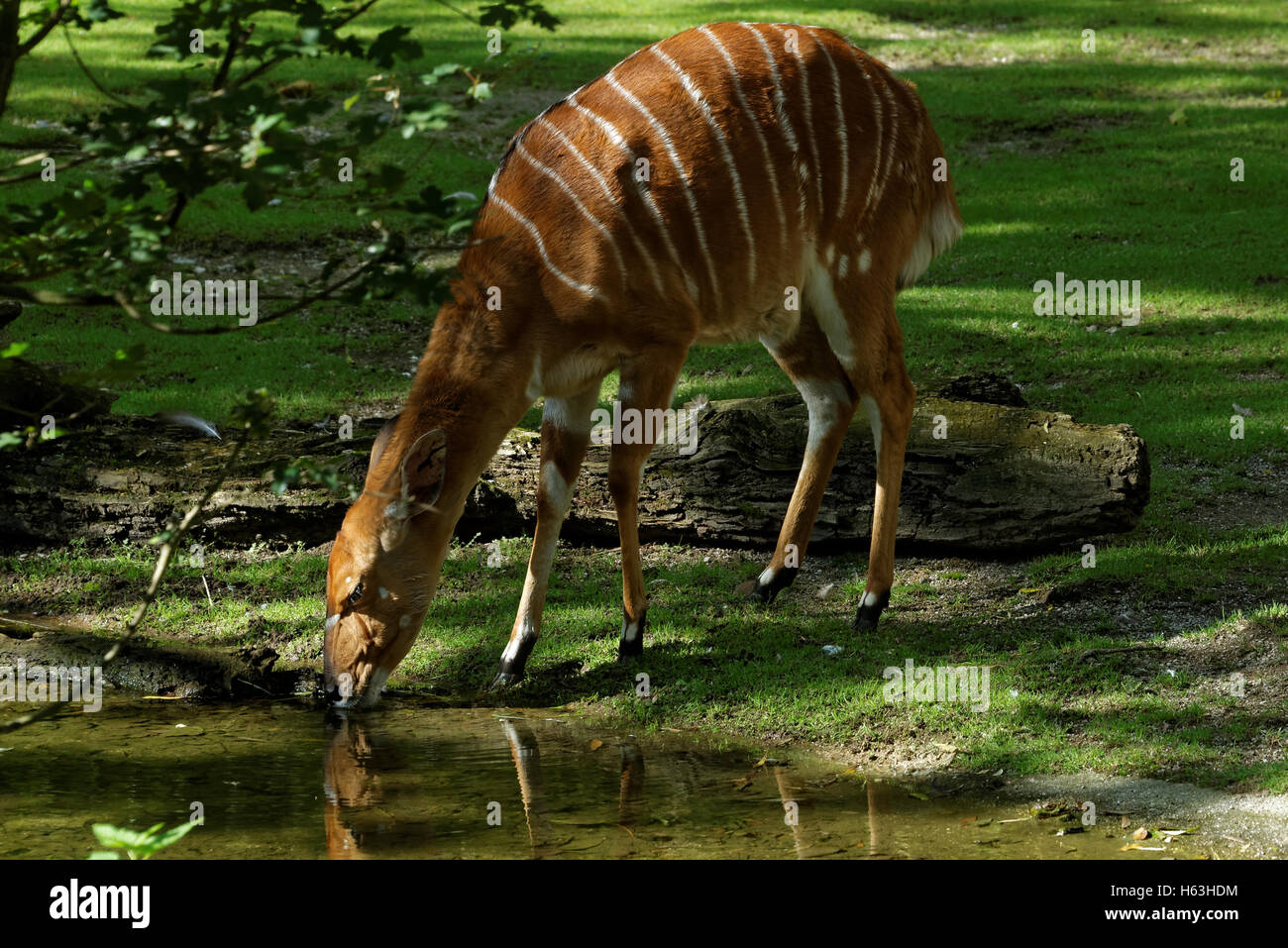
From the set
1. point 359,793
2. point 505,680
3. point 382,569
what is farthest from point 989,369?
point 359,793

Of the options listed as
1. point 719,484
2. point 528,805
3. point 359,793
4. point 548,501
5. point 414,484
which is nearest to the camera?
point 528,805

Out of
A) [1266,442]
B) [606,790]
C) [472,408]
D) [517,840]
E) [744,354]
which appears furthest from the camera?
[744,354]

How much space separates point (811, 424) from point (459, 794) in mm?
2632

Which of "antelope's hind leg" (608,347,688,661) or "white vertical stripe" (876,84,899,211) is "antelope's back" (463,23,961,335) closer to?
"white vertical stripe" (876,84,899,211)

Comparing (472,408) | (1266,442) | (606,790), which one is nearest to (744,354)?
(1266,442)

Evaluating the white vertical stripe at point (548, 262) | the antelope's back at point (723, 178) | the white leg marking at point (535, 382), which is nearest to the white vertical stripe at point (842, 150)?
the antelope's back at point (723, 178)

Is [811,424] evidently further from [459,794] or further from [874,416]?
[459,794]

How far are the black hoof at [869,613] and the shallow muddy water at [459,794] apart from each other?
1.09 metres

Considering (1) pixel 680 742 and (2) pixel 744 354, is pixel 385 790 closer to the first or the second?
(1) pixel 680 742

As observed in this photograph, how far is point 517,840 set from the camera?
15.2 ft

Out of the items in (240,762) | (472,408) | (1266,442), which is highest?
(472,408)

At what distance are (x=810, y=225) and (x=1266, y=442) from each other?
3.38m

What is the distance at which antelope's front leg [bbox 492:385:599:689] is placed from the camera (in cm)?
608

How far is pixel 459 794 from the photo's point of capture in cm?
502
